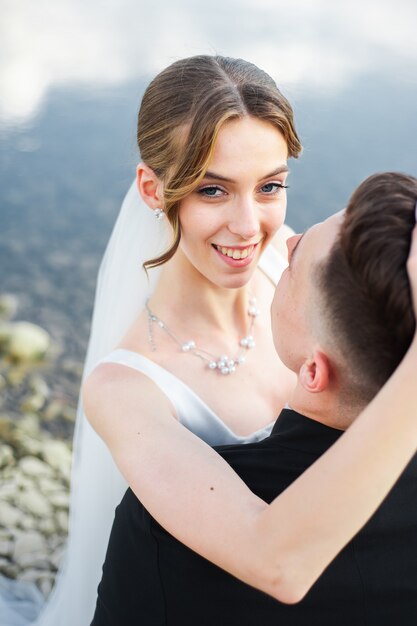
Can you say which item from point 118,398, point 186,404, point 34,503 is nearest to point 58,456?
point 34,503

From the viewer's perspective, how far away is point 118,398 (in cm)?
239

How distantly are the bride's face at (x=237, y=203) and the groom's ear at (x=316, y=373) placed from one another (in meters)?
0.75

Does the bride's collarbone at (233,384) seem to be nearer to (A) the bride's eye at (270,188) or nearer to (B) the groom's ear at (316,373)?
(A) the bride's eye at (270,188)

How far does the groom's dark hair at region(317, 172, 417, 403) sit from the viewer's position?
5.32 feet

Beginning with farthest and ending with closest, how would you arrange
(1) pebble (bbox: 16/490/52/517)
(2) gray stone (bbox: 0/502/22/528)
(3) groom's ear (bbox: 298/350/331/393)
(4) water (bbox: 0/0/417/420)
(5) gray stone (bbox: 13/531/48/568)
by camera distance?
1. (4) water (bbox: 0/0/417/420)
2. (1) pebble (bbox: 16/490/52/517)
3. (2) gray stone (bbox: 0/502/22/528)
4. (5) gray stone (bbox: 13/531/48/568)
5. (3) groom's ear (bbox: 298/350/331/393)

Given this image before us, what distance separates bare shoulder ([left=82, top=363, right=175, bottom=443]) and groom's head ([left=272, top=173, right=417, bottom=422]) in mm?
512

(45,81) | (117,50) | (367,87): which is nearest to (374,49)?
(367,87)

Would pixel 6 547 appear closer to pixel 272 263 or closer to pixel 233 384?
pixel 233 384

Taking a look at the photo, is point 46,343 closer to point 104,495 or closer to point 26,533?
point 26,533

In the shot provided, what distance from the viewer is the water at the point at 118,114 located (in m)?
7.59

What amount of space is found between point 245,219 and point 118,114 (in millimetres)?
7449

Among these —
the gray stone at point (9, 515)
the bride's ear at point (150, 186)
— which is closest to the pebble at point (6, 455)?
the gray stone at point (9, 515)

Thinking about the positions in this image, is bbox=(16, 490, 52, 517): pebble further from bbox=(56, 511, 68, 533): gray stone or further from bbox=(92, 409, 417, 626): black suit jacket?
bbox=(92, 409, 417, 626): black suit jacket

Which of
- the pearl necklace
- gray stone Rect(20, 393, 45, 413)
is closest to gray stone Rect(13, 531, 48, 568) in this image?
gray stone Rect(20, 393, 45, 413)
